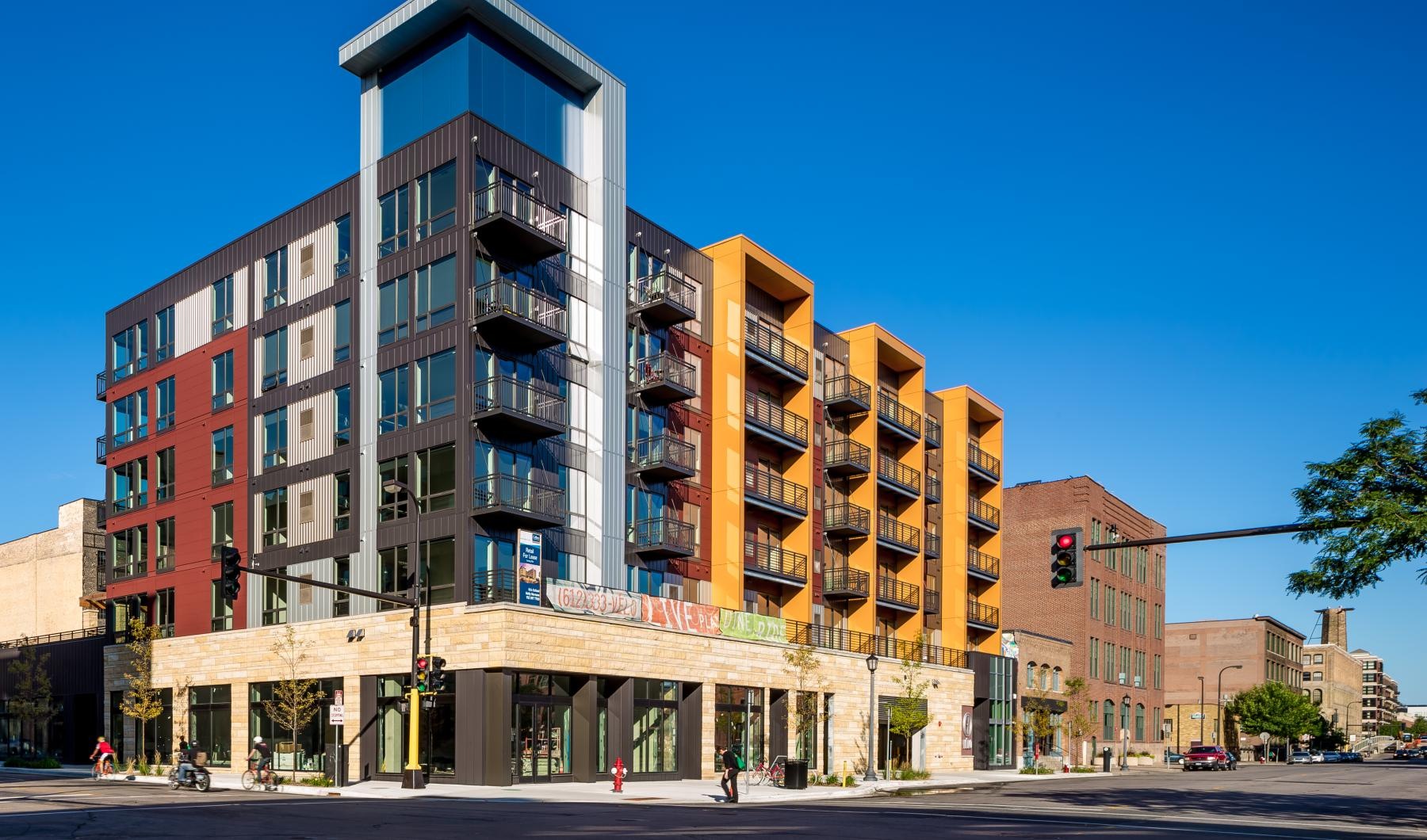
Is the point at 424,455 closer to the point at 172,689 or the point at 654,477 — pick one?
the point at 654,477

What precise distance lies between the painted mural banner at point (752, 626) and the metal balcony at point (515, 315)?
13.4 m

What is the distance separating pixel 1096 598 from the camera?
88.0 m

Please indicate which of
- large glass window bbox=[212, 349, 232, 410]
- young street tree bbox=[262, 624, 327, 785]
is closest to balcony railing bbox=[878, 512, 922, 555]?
young street tree bbox=[262, 624, 327, 785]

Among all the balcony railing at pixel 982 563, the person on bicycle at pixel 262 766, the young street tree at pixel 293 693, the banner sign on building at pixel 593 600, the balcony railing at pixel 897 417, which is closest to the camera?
the person on bicycle at pixel 262 766

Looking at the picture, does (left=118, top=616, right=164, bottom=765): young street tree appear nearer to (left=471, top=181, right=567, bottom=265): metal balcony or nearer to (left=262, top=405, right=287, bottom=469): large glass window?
(left=262, top=405, right=287, bottom=469): large glass window

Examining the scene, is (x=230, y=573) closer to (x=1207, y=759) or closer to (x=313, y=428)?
(x=313, y=428)

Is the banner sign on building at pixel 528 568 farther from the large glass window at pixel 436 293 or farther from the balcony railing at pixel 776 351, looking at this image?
the balcony railing at pixel 776 351

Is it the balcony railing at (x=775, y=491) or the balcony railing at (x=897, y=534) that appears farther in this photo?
the balcony railing at (x=897, y=534)

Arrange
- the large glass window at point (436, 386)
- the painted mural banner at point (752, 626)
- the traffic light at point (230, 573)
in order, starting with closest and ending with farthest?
1. the traffic light at point (230, 573)
2. the large glass window at point (436, 386)
3. the painted mural banner at point (752, 626)

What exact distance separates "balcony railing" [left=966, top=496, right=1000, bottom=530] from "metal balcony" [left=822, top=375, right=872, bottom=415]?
1408 cm

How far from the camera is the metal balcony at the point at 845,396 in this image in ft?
194

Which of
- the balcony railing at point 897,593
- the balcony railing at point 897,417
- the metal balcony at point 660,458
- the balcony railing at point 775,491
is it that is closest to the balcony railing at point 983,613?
the balcony railing at point 897,593

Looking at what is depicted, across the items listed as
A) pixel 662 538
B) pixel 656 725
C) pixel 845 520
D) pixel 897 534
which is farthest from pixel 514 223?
pixel 897 534

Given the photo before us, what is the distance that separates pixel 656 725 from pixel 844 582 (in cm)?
1566
